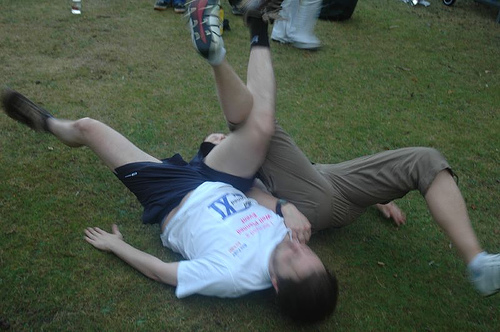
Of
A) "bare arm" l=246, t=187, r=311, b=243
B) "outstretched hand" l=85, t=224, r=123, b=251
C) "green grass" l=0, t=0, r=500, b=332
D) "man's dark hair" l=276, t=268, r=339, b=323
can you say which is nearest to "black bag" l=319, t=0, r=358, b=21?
"green grass" l=0, t=0, r=500, b=332

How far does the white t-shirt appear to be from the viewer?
90.6 inches

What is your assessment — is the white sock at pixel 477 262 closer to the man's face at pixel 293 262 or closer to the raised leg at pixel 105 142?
the man's face at pixel 293 262

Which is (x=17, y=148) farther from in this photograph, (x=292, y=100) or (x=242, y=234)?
(x=292, y=100)

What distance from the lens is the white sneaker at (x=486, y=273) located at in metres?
2.16

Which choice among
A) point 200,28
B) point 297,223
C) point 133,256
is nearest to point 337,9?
point 200,28

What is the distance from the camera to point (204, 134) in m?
3.91

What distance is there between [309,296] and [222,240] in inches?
19.2

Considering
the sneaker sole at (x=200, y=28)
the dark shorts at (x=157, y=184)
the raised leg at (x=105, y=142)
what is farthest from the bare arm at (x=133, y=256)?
the sneaker sole at (x=200, y=28)

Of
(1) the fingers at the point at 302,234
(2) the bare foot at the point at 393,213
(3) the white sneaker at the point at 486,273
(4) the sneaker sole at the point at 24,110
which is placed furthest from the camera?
(2) the bare foot at the point at 393,213

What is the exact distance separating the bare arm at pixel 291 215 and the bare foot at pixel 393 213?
2.42ft

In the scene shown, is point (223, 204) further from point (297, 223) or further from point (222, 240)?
point (297, 223)

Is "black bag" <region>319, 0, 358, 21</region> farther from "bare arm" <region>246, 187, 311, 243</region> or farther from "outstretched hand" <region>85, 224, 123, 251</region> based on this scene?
"outstretched hand" <region>85, 224, 123, 251</region>

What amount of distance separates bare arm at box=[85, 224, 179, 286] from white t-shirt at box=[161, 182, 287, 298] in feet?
0.25

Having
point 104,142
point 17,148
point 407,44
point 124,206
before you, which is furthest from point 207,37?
point 407,44
